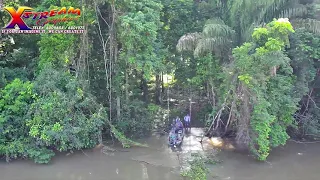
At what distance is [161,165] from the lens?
11539 millimetres

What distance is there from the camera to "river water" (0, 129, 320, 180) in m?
10.8

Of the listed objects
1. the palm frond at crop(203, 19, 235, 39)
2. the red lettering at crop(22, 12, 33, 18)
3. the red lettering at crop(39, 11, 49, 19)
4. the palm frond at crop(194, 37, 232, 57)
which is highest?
the red lettering at crop(22, 12, 33, 18)

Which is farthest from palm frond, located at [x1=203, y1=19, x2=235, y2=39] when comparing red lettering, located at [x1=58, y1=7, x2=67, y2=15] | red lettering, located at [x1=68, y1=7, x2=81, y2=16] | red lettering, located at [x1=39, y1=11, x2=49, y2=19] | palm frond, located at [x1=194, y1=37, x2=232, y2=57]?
red lettering, located at [x1=39, y1=11, x2=49, y2=19]

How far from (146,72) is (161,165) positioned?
3176 mm

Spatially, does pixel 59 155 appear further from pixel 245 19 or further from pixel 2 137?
pixel 245 19

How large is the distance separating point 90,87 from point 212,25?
5.19 meters

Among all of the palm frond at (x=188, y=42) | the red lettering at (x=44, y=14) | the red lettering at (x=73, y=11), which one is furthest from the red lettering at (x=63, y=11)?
the palm frond at (x=188, y=42)

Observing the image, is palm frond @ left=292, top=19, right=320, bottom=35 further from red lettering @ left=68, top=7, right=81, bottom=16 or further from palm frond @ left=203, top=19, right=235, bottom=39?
red lettering @ left=68, top=7, right=81, bottom=16

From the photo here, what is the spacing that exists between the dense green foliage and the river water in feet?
1.55

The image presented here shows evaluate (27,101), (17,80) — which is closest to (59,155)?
(27,101)

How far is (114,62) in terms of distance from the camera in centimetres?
1333

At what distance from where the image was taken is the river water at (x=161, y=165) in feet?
35.6

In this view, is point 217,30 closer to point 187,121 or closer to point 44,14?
point 187,121

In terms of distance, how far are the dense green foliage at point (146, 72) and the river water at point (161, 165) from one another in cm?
47
